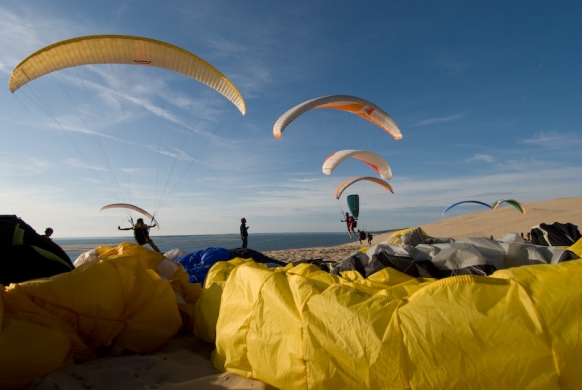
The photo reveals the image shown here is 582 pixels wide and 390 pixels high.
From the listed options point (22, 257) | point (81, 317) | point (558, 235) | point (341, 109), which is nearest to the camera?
point (81, 317)

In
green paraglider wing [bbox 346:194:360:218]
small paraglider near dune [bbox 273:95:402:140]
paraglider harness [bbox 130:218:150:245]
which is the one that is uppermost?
small paraglider near dune [bbox 273:95:402:140]

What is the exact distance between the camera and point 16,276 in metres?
3.27

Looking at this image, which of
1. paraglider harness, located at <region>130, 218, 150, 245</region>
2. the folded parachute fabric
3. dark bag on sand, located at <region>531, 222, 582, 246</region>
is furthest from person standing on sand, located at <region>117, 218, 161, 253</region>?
dark bag on sand, located at <region>531, 222, 582, 246</region>

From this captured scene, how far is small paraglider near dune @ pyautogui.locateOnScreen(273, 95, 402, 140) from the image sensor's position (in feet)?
33.8

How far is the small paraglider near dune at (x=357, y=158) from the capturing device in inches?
615

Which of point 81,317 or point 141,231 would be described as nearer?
point 81,317

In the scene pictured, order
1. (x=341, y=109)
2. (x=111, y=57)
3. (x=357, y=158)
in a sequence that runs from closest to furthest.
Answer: (x=111, y=57) < (x=341, y=109) < (x=357, y=158)

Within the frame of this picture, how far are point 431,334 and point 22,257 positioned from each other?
3.95 metres

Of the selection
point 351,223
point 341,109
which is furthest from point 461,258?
point 351,223

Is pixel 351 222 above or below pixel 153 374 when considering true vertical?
above

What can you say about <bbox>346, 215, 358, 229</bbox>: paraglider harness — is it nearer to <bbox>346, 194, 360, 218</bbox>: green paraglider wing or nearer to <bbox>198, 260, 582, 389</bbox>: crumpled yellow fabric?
<bbox>346, 194, 360, 218</bbox>: green paraglider wing

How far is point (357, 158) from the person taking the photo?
53.6 feet

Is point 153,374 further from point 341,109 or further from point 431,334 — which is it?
point 341,109

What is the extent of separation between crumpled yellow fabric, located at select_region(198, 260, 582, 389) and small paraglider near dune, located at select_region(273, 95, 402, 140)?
8747mm
